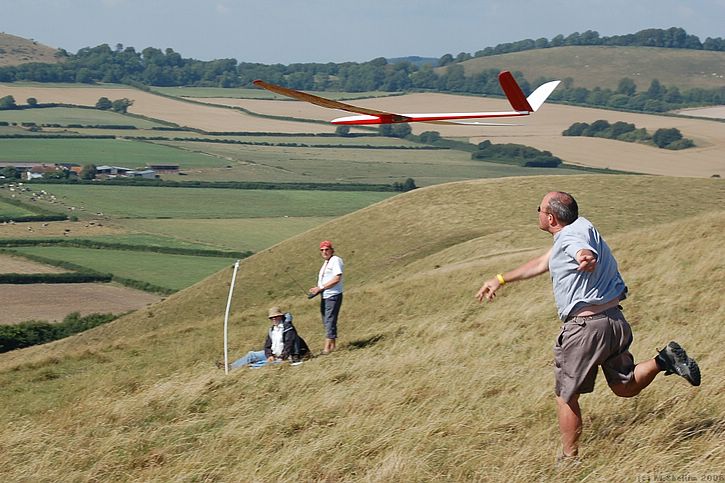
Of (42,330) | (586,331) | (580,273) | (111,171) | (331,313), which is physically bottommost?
(111,171)

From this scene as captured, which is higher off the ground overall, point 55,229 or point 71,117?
point 55,229

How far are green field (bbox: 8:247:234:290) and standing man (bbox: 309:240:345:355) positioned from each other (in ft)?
121

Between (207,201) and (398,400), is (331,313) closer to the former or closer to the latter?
(398,400)

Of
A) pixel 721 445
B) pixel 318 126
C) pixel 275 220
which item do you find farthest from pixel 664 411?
pixel 318 126

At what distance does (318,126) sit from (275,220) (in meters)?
67.0

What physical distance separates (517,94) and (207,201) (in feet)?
248

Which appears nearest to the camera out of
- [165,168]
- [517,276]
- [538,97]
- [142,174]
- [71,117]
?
[517,276]

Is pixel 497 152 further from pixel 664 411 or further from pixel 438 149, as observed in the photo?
pixel 664 411

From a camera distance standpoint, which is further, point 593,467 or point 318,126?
point 318,126

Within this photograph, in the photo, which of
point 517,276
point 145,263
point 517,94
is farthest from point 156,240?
point 517,276

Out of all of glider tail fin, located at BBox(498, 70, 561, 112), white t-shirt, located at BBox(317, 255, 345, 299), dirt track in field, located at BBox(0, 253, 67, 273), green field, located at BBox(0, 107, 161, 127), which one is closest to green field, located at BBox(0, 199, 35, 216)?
dirt track in field, located at BBox(0, 253, 67, 273)

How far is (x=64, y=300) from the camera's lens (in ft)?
155

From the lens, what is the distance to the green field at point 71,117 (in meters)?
148

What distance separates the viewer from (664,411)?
766 centimetres
